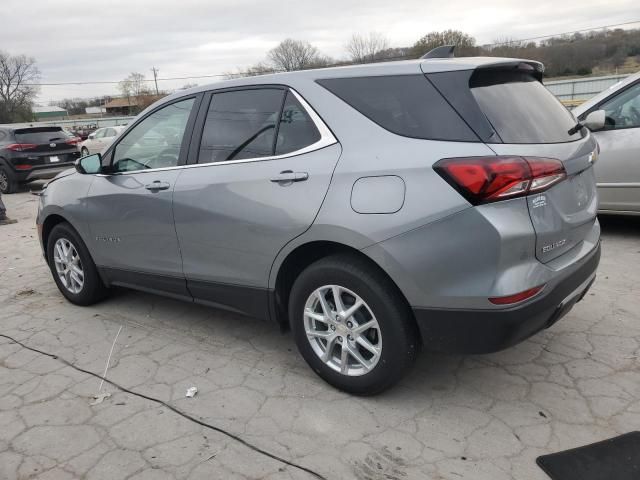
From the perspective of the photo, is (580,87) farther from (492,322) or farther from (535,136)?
(492,322)

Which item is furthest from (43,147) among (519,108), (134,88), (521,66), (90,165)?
(134,88)

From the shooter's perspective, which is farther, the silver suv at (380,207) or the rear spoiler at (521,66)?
the rear spoiler at (521,66)

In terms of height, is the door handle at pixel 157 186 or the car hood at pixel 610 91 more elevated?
the car hood at pixel 610 91

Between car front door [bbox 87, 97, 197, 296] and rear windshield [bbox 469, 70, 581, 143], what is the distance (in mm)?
1928

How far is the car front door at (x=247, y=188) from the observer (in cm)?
289

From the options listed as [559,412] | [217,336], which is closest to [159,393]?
[217,336]

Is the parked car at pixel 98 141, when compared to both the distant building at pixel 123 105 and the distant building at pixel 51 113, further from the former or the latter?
the distant building at pixel 51 113

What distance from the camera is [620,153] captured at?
5230mm

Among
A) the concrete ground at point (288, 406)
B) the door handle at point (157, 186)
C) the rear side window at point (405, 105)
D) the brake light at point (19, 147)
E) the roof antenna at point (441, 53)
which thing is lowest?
the concrete ground at point (288, 406)

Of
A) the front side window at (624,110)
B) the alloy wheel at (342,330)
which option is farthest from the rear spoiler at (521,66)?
the front side window at (624,110)

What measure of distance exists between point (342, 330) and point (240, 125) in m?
1.42

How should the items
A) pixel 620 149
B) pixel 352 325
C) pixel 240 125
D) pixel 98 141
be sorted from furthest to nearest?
pixel 98 141 < pixel 620 149 < pixel 240 125 < pixel 352 325

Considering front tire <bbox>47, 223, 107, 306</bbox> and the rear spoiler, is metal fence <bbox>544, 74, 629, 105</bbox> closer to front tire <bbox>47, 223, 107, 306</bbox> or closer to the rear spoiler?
the rear spoiler

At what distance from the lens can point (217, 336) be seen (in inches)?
154
